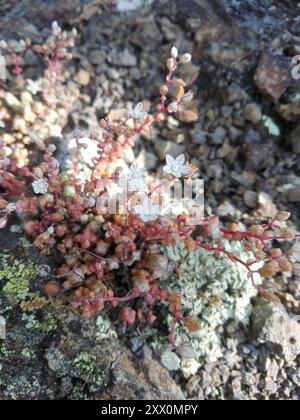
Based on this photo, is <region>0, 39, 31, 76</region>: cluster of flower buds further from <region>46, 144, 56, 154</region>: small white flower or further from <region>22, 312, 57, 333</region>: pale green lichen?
<region>22, 312, 57, 333</region>: pale green lichen

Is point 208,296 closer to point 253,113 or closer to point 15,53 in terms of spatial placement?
point 253,113

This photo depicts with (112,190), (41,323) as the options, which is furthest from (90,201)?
(41,323)

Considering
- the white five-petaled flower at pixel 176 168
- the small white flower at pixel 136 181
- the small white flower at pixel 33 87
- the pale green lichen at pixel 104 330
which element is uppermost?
the small white flower at pixel 33 87

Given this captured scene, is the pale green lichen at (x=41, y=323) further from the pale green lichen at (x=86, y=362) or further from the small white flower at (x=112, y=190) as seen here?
the small white flower at (x=112, y=190)

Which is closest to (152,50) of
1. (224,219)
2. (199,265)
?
(224,219)

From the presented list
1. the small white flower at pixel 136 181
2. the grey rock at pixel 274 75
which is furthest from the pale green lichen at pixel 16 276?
the grey rock at pixel 274 75

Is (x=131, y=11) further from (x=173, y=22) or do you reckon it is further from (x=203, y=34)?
(x=203, y=34)

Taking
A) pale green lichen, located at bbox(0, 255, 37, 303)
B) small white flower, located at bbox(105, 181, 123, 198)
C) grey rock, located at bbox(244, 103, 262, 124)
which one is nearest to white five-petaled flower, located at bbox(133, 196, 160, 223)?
small white flower, located at bbox(105, 181, 123, 198)

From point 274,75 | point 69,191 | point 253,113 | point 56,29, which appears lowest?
point 69,191
